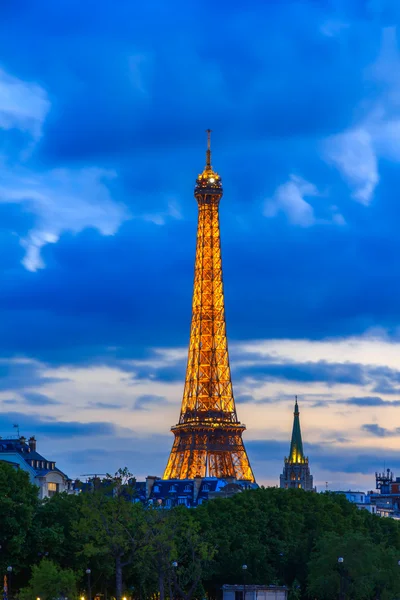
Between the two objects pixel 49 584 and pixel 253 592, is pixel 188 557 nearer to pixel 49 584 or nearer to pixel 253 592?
pixel 253 592

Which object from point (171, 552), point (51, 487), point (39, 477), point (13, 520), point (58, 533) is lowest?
point (171, 552)

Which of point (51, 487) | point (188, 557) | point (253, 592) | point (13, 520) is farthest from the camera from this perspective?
point (51, 487)

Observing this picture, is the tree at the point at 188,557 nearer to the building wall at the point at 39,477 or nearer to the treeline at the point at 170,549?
the treeline at the point at 170,549

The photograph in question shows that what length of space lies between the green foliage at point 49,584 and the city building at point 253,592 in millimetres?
19824

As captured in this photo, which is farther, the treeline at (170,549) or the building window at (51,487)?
the building window at (51,487)

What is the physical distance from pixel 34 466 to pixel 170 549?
73.6 m

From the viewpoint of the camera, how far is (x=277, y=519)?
159 m

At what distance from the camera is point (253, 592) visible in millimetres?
132875

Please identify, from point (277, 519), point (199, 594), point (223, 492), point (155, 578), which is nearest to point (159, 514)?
point (155, 578)

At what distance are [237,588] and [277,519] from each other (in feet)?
79.5

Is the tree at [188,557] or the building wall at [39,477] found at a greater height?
the building wall at [39,477]

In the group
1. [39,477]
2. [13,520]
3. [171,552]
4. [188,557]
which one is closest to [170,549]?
[171,552]

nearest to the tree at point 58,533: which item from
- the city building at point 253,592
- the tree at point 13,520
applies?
the tree at point 13,520

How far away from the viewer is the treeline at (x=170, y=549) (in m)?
121
